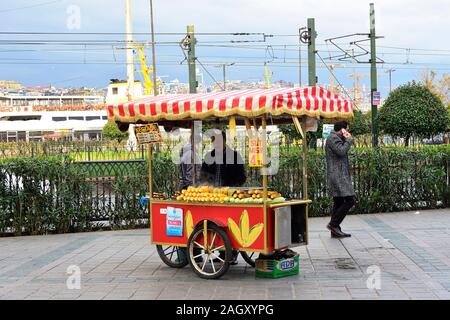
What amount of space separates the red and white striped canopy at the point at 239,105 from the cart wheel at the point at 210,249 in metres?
1.41

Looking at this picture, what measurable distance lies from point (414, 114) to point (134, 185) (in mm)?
15801

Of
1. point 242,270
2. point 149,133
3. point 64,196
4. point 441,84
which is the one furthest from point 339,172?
point 441,84

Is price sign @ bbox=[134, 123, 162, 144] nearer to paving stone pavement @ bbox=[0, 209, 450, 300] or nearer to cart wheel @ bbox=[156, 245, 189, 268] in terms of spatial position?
cart wheel @ bbox=[156, 245, 189, 268]

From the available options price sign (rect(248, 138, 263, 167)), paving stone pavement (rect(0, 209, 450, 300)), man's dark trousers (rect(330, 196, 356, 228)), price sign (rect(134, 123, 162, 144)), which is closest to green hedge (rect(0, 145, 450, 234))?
paving stone pavement (rect(0, 209, 450, 300))

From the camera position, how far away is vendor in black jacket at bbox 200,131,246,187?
9.11 meters

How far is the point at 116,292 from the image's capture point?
7.66 meters

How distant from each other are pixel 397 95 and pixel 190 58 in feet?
27.2

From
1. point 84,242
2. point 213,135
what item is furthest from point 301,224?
point 84,242

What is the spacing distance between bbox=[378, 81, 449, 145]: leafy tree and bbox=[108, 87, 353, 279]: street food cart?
18322 mm

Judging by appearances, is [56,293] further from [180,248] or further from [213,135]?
[213,135]

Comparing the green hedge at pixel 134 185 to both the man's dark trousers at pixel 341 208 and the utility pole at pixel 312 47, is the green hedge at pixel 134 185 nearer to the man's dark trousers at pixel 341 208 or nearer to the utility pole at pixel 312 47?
the man's dark trousers at pixel 341 208

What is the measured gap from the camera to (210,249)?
330 inches

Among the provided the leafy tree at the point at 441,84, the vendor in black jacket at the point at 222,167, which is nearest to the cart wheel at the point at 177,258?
the vendor in black jacket at the point at 222,167

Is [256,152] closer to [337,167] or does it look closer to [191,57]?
[337,167]
